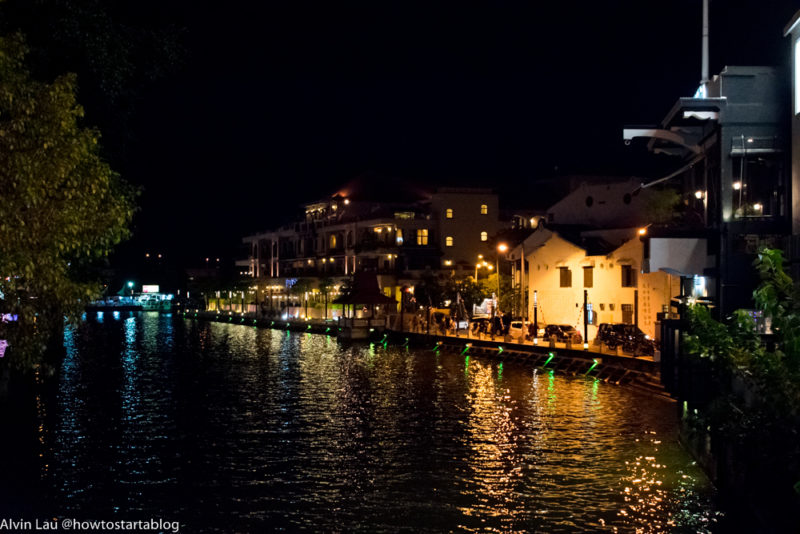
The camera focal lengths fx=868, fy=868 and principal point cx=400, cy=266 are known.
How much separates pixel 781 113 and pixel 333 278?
7942 cm

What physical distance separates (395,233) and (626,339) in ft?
169

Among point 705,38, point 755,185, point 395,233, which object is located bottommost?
point 755,185

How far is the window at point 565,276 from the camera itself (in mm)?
58450

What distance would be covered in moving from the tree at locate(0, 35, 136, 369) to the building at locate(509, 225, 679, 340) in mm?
36120

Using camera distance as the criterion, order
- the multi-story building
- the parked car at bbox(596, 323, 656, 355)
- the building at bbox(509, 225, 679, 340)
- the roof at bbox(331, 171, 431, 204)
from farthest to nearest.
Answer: the roof at bbox(331, 171, 431, 204), the multi-story building, the building at bbox(509, 225, 679, 340), the parked car at bbox(596, 323, 656, 355)

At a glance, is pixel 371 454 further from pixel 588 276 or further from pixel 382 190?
pixel 382 190

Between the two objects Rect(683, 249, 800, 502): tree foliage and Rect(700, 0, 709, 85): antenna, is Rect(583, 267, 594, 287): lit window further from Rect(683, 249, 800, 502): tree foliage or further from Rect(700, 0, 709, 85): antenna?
Rect(683, 249, 800, 502): tree foliage

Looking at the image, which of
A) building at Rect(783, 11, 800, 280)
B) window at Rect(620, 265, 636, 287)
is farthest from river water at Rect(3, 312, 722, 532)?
window at Rect(620, 265, 636, 287)

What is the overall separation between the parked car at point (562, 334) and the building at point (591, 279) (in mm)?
2036

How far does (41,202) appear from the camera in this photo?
537 inches

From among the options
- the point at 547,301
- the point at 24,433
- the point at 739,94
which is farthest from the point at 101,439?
the point at 547,301

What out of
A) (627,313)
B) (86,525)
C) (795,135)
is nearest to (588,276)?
(627,313)

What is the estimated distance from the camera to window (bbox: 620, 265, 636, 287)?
168 feet

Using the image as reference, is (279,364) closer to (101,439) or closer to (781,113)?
(101,439)
